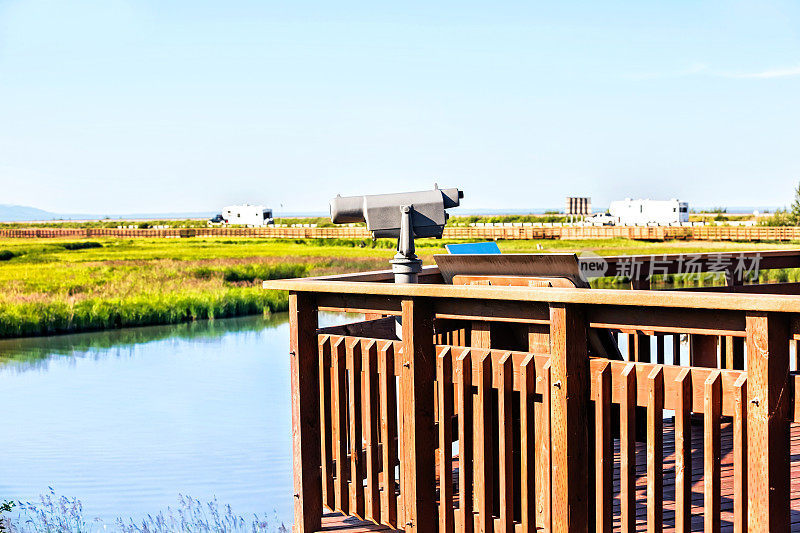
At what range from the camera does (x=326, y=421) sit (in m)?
3.57

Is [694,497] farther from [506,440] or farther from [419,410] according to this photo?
[419,410]

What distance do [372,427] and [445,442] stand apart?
0.38 m

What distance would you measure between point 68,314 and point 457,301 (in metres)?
18.0

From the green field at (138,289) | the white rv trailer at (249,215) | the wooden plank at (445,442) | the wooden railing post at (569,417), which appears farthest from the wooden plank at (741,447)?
the white rv trailer at (249,215)

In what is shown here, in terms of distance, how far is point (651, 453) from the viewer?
2.51 meters

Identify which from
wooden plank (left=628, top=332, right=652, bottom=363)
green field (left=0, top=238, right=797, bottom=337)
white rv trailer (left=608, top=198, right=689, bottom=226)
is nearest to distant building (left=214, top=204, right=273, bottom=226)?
white rv trailer (left=608, top=198, right=689, bottom=226)

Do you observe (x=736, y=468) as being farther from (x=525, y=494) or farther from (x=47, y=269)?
(x=47, y=269)

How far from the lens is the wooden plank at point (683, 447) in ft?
8.02

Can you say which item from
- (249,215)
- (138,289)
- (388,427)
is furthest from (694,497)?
(249,215)

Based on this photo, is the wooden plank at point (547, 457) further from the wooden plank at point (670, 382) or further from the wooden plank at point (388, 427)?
the wooden plank at point (388, 427)

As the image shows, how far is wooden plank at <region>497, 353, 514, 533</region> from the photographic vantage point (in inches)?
114

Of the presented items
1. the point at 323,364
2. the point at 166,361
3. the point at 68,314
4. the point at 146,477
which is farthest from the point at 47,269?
the point at 323,364

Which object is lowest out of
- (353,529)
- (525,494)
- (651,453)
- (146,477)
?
(146,477)

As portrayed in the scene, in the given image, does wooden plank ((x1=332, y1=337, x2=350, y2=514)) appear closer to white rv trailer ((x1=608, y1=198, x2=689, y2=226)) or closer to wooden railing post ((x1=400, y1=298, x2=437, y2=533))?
wooden railing post ((x1=400, y1=298, x2=437, y2=533))
